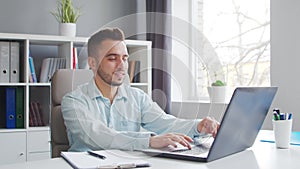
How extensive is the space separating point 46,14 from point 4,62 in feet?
2.09

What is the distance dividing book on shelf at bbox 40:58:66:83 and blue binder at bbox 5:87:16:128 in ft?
0.84

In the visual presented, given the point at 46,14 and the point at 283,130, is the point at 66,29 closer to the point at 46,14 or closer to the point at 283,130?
the point at 46,14

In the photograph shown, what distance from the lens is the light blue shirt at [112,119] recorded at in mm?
1278

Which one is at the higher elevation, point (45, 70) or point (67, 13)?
point (67, 13)

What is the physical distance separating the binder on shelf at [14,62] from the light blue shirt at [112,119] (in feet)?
4.82

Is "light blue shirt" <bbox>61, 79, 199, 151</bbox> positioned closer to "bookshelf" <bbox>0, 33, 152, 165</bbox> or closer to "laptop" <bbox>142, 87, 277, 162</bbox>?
"laptop" <bbox>142, 87, 277, 162</bbox>

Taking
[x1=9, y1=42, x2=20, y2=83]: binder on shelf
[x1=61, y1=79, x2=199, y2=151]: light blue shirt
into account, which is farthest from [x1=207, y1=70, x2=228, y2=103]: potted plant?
[x1=9, y1=42, x2=20, y2=83]: binder on shelf

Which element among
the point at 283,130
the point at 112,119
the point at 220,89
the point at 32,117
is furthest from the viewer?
the point at 32,117

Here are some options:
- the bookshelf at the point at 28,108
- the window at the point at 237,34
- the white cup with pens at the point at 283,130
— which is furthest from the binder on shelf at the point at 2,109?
the white cup with pens at the point at 283,130

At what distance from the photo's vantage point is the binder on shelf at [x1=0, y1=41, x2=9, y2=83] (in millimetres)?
2770

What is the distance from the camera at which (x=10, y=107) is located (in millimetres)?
2787

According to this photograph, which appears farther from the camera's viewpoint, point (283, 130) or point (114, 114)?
point (114, 114)

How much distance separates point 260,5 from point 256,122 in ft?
5.75

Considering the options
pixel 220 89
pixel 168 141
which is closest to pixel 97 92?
pixel 168 141
